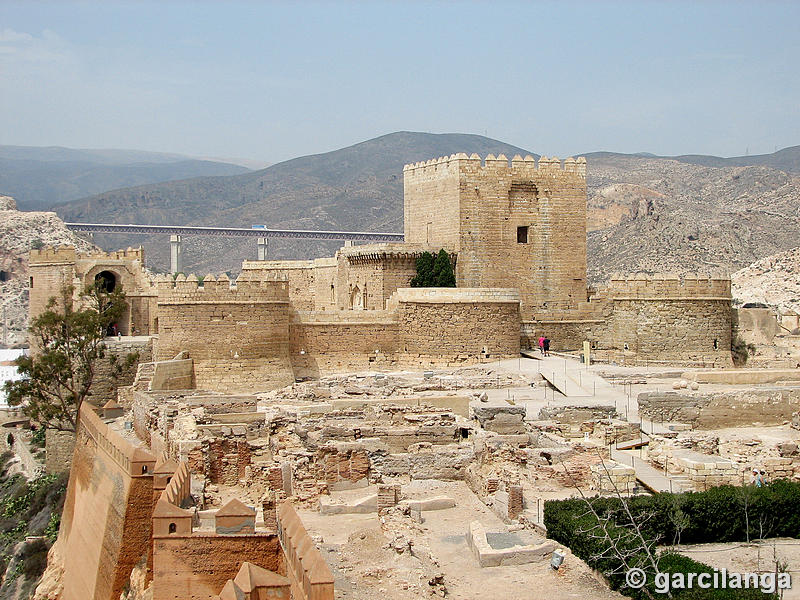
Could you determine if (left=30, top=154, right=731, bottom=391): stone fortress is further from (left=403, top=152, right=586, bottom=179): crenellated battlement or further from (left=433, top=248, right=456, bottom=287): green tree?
(left=433, top=248, right=456, bottom=287): green tree

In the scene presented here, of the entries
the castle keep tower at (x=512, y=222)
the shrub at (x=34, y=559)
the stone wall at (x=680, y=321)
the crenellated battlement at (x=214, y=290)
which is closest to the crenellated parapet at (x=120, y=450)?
the shrub at (x=34, y=559)

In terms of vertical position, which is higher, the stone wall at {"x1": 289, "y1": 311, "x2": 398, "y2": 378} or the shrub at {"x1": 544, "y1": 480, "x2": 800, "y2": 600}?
the stone wall at {"x1": 289, "y1": 311, "x2": 398, "y2": 378}

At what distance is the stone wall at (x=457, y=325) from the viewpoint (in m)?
29.5

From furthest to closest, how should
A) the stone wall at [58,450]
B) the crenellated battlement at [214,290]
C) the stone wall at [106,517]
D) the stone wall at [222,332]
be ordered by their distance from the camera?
1. the stone wall at [58,450]
2. the crenellated battlement at [214,290]
3. the stone wall at [222,332]
4. the stone wall at [106,517]

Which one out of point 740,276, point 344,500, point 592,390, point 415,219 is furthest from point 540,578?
point 740,276

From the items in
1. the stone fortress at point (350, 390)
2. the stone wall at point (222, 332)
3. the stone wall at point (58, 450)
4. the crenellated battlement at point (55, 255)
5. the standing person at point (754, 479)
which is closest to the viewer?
the stone fortress at point (350, 390)

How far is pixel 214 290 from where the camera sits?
27.7m

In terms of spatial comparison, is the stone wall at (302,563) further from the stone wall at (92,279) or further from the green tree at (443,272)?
the stone wall at (92,279)

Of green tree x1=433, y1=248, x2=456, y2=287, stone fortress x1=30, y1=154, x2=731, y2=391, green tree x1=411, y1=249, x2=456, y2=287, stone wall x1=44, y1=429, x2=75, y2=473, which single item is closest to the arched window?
stone wall x1=44, y1=429, x2=75, y2=473

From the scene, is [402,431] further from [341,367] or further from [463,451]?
[341,367]

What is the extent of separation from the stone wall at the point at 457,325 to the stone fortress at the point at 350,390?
4 cm

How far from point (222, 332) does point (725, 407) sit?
12.2 m

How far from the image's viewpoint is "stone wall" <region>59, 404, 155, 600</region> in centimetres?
1766

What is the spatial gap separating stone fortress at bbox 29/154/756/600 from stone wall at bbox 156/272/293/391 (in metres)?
0.05
